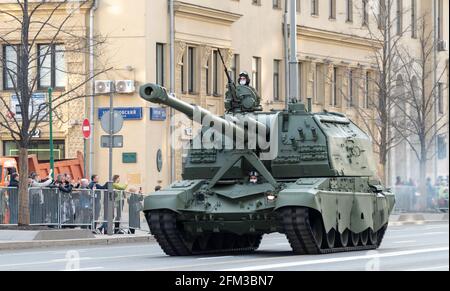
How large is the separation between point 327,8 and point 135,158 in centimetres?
1626

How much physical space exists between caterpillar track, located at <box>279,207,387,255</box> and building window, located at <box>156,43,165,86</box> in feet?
70.3

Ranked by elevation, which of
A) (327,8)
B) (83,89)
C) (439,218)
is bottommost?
(439,218)

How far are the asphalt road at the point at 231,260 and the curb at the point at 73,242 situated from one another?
0.88m

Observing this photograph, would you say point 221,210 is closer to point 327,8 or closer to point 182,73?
point 182,73

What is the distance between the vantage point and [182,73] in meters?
50.8

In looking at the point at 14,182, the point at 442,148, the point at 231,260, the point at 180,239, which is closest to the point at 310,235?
the point at 231,260

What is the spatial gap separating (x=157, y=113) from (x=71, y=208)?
13.5 meters

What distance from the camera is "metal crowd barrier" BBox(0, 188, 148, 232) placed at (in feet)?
112

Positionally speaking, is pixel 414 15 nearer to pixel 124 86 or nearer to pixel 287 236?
pixel 124 86

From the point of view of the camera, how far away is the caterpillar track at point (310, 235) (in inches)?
1013

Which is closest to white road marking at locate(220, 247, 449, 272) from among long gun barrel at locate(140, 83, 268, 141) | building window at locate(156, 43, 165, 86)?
long gun barrel at locate(140, 83, 268, 141)

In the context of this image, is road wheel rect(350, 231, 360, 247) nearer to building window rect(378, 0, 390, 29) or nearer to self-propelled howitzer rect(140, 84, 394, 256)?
self-propelled howitzer rect(140, 84, 394, 256)

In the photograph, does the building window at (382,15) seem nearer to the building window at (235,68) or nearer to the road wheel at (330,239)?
the building window at (235,68)
